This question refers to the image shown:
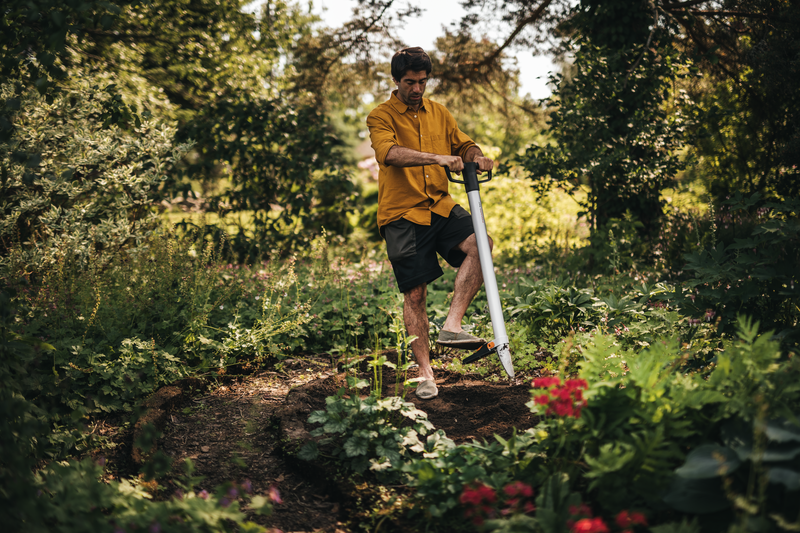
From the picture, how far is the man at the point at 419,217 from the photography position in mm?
3021

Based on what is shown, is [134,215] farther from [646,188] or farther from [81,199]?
[646,188]

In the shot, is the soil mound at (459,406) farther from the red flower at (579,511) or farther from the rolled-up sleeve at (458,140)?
the rolled-up sleeve at (458,140)

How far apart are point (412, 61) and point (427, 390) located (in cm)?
179

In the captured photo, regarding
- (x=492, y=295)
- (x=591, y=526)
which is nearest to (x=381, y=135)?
(x=492, y=295)

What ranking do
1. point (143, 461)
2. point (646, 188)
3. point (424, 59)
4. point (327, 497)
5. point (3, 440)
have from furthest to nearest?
point (646, 188) → point (424, 59) → point (143, 461) → point (327, 497) → point (3, 440)

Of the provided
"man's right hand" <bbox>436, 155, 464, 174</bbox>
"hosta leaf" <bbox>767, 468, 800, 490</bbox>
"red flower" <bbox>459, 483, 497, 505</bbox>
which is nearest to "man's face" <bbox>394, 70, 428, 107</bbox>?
"man's right hand" <bbox>436, 155, 464, 174</bbox>

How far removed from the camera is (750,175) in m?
6.48

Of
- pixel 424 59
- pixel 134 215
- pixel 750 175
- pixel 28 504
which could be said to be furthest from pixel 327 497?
pixel 750 175

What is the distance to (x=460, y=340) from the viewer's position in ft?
9.90

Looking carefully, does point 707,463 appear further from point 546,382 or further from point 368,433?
point 368,433

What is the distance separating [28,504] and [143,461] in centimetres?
104

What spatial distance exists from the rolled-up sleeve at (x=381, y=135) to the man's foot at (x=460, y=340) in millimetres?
1018

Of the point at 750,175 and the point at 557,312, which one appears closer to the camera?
the point at 557,312

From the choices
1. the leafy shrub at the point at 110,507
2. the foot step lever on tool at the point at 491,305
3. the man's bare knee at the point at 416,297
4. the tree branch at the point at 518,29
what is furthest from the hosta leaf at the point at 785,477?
the tree branch at the point at 518,29
